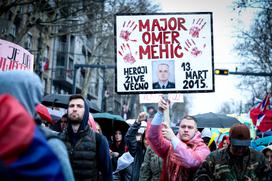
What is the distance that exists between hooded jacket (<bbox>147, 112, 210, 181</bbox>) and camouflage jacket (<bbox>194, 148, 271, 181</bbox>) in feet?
0.53

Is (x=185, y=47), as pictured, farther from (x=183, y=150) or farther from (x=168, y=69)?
(x=183, y=150)

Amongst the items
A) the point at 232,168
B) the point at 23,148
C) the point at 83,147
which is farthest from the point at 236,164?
the point at 23,148

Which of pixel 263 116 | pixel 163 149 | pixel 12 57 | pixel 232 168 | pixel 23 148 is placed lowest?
pixel 232 168

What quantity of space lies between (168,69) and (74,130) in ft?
5.96

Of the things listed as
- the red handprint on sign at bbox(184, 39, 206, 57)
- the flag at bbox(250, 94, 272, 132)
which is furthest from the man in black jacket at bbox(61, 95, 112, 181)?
the flag at bbox(250, 94, 272, 132)

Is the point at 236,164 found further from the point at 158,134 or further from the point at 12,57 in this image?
the point at 12,57

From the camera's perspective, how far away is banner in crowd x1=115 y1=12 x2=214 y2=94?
236 inches

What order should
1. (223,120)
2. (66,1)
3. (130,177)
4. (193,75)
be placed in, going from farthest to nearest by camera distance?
(66,1) → (223,120) → (130,177) → (193,75)

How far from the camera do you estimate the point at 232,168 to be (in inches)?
162

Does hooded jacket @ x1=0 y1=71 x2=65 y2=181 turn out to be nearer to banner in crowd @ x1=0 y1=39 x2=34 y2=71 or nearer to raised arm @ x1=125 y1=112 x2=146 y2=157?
banner in crowd @ x1=0 y1=39 x2=34 y2=71

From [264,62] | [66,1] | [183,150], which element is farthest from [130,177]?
[264,62]

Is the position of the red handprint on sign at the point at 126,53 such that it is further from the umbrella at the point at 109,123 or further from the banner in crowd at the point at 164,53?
the umbrella at the point at 109,123

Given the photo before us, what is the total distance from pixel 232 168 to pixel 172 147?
59 cm

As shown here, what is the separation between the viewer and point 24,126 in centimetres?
172
